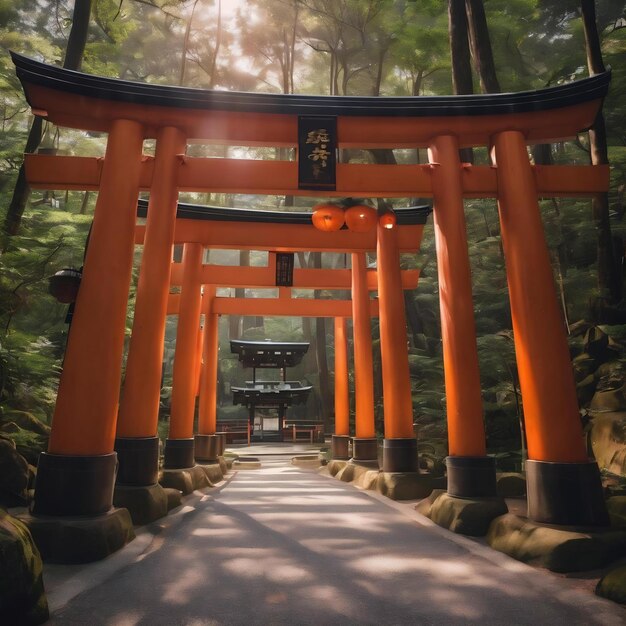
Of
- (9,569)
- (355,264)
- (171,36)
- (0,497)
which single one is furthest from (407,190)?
(171,36)

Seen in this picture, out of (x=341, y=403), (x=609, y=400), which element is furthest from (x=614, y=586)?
(x=341, y=403)

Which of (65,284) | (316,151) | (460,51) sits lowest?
(65,284)

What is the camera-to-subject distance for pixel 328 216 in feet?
24.6

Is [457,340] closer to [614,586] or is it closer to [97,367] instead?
[614,586]

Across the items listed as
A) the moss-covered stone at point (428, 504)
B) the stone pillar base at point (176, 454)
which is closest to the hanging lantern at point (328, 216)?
the moss-covered stone at point (428, 504)

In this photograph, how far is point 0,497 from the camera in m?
5.71

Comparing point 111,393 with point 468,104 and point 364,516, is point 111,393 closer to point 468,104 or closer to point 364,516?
point 364,516

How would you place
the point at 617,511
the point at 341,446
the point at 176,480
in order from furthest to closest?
the point at 341,446
the point at 176,480
the point at 617,511

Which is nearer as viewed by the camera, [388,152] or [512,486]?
[512,486]

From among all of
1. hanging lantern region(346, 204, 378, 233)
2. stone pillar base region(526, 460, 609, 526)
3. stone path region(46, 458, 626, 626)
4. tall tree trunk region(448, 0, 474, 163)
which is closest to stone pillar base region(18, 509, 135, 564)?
stone path region(46, 458, 626, 626)

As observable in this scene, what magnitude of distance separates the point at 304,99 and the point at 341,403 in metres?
10.5

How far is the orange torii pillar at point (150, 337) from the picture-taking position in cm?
600

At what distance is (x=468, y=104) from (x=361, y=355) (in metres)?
6.47

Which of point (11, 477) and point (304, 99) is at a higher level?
point (304, 99)
